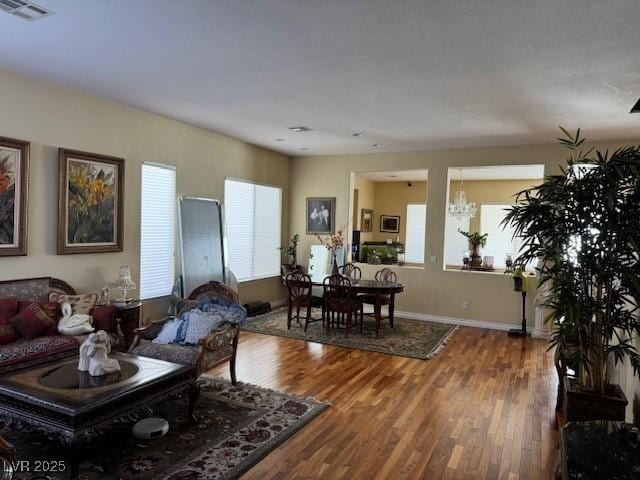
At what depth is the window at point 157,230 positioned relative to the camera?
5.46m

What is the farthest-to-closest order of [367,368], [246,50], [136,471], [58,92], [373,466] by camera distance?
1. [367,368]
2. [58,92]
3. [246,50]
4. [373,466]
5. [136,471]

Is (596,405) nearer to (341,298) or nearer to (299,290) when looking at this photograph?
(341,298)

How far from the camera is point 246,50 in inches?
130

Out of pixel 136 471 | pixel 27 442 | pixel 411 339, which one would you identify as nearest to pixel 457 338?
pixel 411 339

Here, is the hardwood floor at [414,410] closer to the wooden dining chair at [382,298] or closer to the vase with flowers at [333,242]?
the wooden dining chair at [382,298]

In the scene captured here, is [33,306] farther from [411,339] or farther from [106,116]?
[411,339]

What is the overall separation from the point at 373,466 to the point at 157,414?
1.74 m

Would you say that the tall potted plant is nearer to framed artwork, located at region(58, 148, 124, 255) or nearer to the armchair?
the armchair

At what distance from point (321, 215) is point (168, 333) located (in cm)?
474

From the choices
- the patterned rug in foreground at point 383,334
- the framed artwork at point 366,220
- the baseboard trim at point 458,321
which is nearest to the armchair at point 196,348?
the patterned rug in foreground at point 383,334

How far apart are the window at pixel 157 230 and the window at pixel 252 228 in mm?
1129

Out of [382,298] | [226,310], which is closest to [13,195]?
[226,310]

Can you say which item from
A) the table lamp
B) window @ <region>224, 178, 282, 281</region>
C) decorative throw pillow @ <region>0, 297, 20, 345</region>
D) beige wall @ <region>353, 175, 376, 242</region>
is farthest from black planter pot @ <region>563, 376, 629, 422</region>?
beige wall @ <region>353, 175, 376, 242</region>

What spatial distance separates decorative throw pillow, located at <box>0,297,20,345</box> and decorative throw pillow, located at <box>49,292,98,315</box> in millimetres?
356
